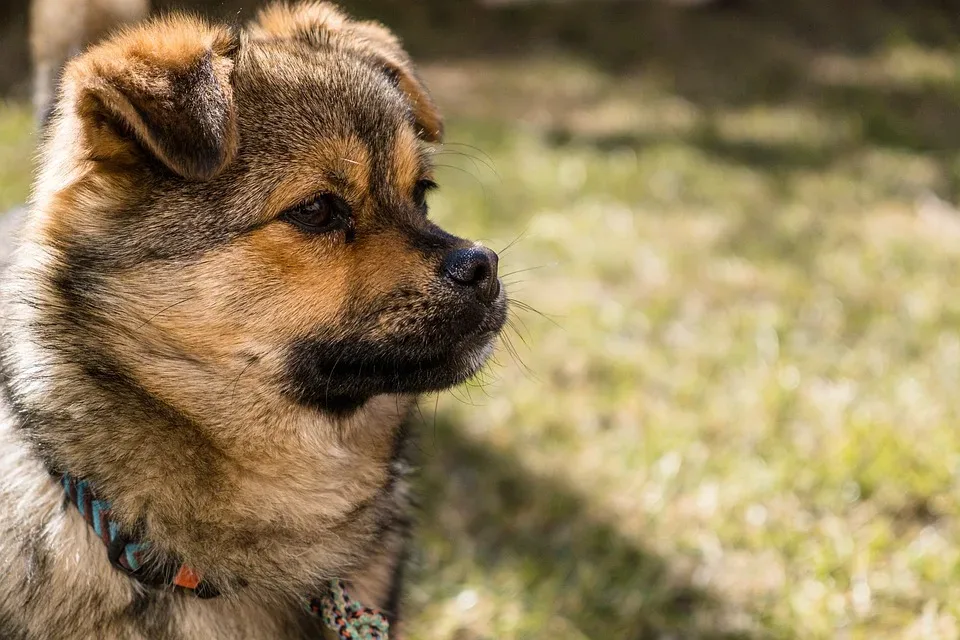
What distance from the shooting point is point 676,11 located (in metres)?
A: 11.0

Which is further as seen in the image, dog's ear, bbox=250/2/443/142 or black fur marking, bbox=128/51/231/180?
dog's ear, bbox=250/2/443/142

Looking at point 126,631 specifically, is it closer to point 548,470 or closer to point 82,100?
point 82,100

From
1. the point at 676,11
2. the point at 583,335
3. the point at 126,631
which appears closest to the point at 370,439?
the point at 126,631

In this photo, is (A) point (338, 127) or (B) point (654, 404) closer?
(A) point (338, 127)

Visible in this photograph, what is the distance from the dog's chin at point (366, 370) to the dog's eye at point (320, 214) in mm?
Answer: 265

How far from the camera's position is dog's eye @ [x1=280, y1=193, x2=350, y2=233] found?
2223 mm

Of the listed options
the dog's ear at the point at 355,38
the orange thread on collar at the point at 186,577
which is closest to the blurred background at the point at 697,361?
the dog's ear at the point at 355,38

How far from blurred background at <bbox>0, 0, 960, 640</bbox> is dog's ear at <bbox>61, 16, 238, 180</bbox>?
1.06 m

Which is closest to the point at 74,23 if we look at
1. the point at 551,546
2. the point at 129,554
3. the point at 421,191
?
the point at 421,191

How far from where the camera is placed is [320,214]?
7.41ft

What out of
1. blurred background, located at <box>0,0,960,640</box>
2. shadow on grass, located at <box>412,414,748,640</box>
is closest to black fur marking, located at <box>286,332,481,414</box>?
blurred background, located at <box>0,0,960,640</box>

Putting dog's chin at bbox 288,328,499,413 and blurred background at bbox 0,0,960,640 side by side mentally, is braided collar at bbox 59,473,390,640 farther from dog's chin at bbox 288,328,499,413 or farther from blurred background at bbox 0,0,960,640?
blurred background at bbox 0,0,960,640

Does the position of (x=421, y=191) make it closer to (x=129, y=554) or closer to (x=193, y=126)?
(x=193, y=126)

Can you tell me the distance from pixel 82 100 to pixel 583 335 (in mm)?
3147
